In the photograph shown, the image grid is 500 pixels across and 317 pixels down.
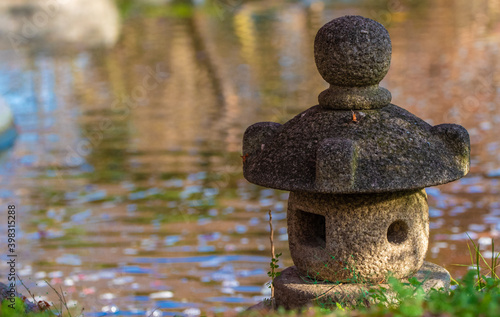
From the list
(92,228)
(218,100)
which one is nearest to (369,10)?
(218,100)

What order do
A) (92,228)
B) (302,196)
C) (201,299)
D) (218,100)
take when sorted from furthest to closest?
(218,100) → (92,228) → (201,299) → (302,196)

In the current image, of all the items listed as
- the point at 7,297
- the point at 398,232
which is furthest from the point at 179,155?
the point at 398,232

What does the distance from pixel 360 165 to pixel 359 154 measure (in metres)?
0.07

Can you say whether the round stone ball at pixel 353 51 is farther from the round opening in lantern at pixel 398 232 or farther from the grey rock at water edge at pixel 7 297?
the grey rock at water edge at pixel 7 297

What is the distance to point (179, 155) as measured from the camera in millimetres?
9875

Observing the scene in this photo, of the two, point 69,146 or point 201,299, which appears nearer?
point 201,299

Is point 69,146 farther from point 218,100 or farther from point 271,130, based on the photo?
point 271,130

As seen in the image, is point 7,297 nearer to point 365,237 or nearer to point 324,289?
point 324,289

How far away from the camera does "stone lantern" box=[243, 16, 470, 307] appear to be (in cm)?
360

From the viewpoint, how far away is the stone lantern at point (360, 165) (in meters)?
3.60

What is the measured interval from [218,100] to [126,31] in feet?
43.4

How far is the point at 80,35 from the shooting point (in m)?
25.2

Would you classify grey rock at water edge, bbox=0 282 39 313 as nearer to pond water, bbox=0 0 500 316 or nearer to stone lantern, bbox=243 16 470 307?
pond water, bbox=0 0 500 316

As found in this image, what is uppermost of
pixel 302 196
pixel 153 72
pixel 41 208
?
pixel 153 72
